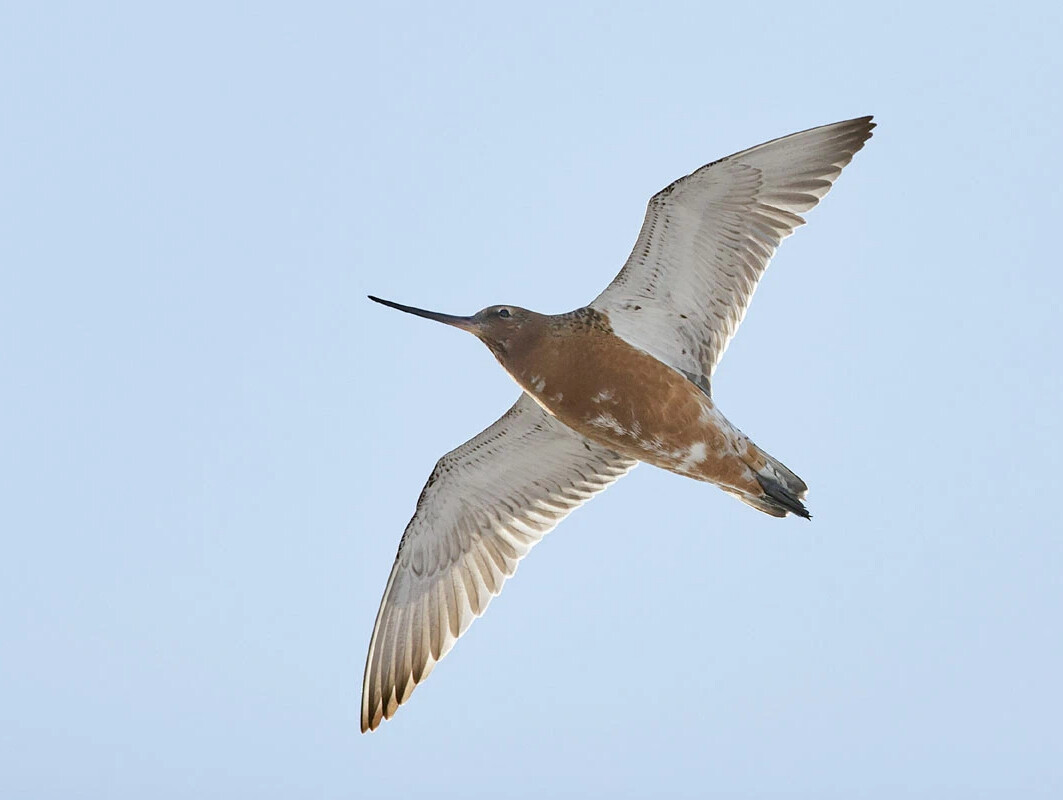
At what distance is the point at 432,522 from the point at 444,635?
1027 millimetres

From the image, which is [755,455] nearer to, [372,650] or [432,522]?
[432,522]

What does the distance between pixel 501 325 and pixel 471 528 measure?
212 cm

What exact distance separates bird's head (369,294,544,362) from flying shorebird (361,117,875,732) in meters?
0.01

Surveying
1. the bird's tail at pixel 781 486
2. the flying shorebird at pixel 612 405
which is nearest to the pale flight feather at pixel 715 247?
the flying shorebird at pixel 612 405

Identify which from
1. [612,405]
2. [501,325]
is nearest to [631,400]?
[612,405]

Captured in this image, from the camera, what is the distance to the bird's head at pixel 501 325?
11.1m

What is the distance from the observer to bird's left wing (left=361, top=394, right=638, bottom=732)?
11945 millimetres

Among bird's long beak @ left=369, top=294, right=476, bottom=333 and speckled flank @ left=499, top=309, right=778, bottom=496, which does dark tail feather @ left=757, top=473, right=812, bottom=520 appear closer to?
speckled flank @ left=499, top=309, right=778, bottom=496

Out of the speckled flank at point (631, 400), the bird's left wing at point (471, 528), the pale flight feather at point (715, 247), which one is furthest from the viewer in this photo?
the bird's left wing at point (471, 528)

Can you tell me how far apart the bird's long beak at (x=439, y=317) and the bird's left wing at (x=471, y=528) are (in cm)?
94

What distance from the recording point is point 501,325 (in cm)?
1119

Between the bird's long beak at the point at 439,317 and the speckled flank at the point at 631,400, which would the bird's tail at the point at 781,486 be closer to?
the speckled flank at the point at 631,400

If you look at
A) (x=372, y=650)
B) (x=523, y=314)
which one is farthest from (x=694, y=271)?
(x=372, y=650)

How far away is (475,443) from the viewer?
1201 cm
